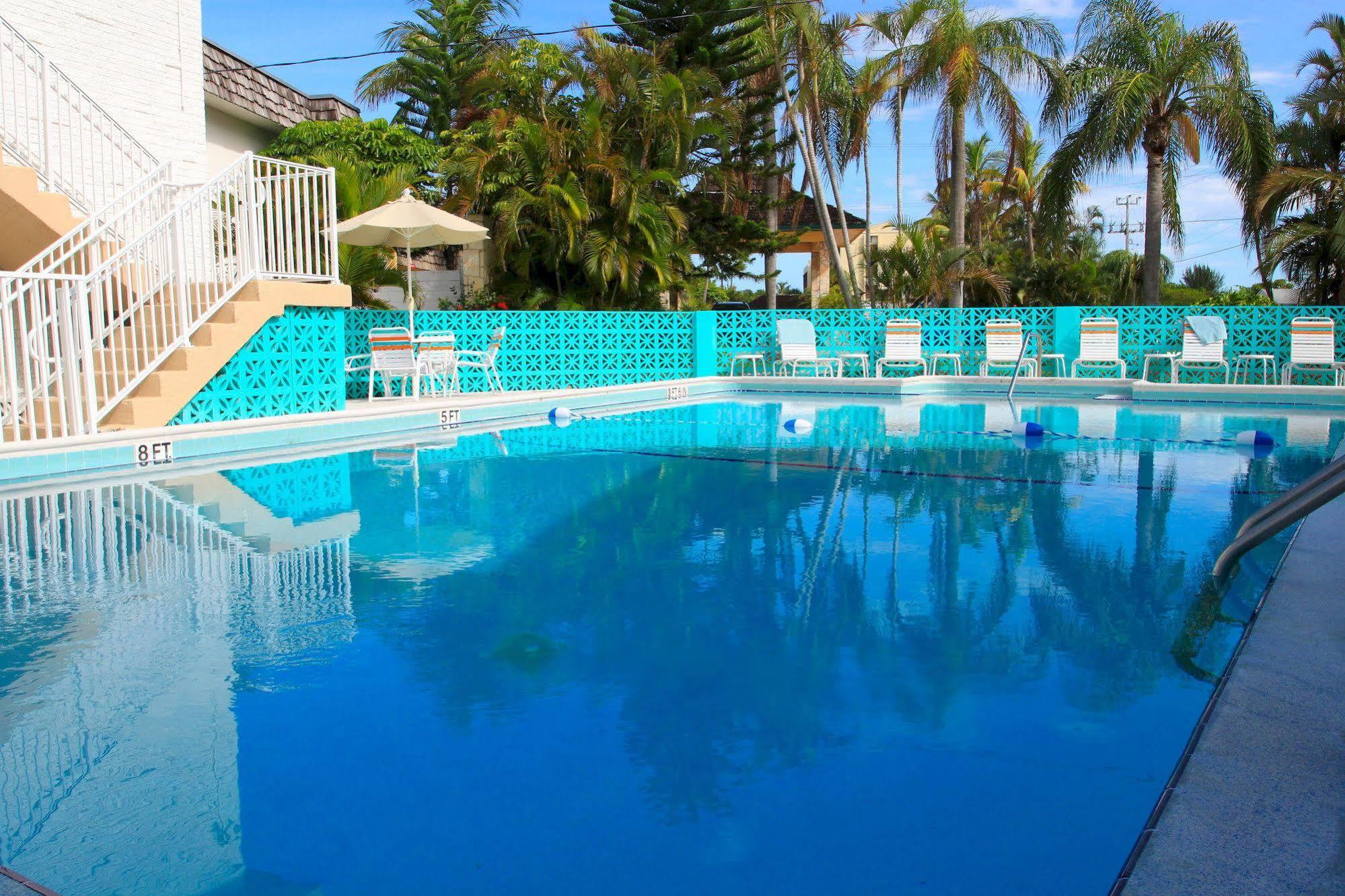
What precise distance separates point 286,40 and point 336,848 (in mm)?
25804

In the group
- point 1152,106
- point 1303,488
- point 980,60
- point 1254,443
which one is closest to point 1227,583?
point 1303,488

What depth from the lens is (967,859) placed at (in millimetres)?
2383

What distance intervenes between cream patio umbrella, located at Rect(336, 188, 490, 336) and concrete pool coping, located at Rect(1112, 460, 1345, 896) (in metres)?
10.3

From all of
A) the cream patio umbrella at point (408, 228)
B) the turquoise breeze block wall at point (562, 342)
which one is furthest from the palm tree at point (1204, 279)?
the cream patio umbrella at point (408, 228)

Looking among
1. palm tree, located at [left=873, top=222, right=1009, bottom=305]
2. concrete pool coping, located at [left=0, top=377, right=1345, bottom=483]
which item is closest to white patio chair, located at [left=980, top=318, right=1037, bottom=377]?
concrete pool coping, located at [left=0, top=377, right=1345, bottom=483]

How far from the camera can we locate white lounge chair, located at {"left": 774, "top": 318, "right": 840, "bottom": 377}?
16.1 meters

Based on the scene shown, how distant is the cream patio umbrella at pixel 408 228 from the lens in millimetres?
12445

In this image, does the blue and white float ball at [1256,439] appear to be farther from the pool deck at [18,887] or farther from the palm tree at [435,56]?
the palm tree at [435,56]

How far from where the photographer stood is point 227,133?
17.3m

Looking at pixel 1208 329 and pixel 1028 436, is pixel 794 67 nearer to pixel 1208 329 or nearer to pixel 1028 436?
pixel 1208 329

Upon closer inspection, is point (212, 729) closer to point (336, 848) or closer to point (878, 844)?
point (336, 848)

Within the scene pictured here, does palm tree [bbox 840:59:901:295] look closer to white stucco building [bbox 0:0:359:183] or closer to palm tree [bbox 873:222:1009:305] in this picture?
palm tree [bbox 873:222:1009:305]

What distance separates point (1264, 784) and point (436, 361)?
35.7 feet

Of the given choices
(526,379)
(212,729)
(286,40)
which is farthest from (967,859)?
(286,40)
